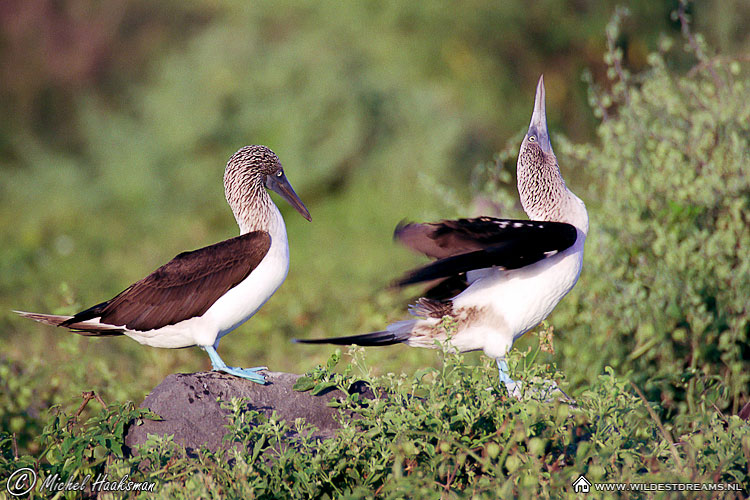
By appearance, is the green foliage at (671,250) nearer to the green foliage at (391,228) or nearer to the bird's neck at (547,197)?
the green foliage at (391,228)

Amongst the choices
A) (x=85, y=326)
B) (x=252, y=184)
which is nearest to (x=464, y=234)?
(x=252, y=184)

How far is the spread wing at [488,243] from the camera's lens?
298 cm

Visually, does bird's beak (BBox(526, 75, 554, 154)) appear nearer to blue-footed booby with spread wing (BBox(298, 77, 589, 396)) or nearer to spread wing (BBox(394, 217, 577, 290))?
blue-footed booby with spread wing (BBox(298, 77, 589, 396))

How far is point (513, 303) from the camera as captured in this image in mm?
3316

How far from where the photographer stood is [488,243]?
10.0 ft

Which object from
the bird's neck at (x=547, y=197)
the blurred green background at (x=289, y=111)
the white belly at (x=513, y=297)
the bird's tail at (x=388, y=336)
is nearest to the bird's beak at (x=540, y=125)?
the bird's neck at (x=547, y=197)

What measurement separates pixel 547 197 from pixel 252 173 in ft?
3.88

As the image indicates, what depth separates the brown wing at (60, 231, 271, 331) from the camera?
3.20m

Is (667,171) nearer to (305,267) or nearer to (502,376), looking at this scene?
(502,376)

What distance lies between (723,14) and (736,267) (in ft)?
14.6

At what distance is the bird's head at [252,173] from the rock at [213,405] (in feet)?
2.28

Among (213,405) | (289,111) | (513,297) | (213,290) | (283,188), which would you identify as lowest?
(213,405)

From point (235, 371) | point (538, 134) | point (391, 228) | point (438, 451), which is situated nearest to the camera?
point (438, 451)

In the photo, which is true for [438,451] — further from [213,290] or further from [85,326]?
[85,326]
